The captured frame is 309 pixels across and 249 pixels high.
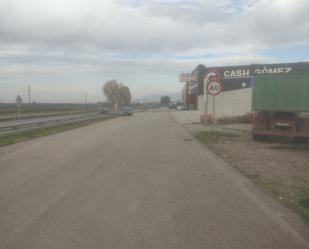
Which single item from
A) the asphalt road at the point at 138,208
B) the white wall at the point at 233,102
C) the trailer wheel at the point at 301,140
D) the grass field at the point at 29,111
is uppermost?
the white wall at the point at 233,102

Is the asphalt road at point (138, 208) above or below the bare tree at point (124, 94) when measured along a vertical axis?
below

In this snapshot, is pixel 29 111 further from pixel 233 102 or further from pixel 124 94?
pixel 124 94

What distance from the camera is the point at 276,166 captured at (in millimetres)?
11438

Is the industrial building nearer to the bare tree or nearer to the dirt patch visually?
the dirt patch

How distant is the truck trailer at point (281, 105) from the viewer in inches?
691

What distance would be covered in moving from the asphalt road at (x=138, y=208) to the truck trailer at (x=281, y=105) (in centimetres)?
665

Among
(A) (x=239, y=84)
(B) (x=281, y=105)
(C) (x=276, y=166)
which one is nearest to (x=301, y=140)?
(B) (x=281, y=105)

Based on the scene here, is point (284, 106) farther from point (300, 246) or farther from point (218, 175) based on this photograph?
point (300, 246)

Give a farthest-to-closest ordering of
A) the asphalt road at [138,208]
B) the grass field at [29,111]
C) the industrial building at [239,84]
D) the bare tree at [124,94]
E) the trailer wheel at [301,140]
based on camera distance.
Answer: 1. the bare tree at [124,94]
2. the grass field at [29,111]
3. the industrial building at [239,84]
4. the trailer wheel at [301,140]
5. the asphalt road at [138,208]

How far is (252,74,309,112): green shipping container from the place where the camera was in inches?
701

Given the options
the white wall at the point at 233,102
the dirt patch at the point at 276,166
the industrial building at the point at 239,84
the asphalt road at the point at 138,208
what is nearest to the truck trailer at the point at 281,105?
the dirt patch at the point at 276,166

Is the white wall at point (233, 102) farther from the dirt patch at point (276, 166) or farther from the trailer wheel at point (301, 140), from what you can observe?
the dirt patch at point (276, 166)

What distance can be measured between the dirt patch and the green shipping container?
1614mm

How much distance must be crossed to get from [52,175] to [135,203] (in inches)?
139
